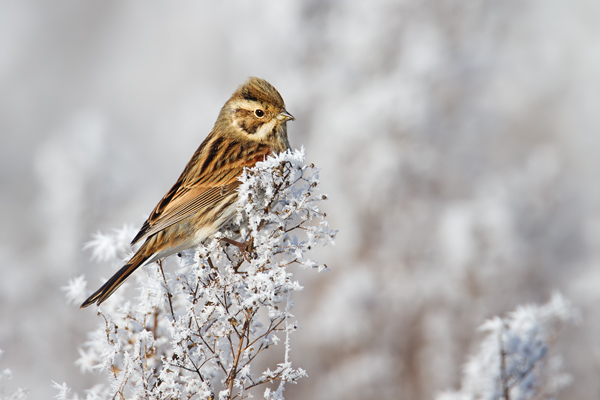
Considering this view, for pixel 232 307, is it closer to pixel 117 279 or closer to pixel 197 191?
pixel 117 279

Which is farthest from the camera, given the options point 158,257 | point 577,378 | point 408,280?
point 408,280

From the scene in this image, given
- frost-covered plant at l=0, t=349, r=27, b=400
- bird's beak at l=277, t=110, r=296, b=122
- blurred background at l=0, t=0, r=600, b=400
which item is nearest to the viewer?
frost-covered plant at l=0, t=349, r=27, b=400

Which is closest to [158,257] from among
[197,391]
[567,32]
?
[197,391]

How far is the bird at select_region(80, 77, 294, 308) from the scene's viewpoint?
136 inches

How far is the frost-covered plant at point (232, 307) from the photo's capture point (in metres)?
2.53

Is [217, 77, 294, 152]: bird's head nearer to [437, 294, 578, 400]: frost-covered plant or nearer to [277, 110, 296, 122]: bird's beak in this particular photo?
[277, 110, 296, 122]: bird's beak

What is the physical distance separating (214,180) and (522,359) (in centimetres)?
247

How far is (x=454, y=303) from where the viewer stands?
373 inches

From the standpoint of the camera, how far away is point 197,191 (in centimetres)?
391

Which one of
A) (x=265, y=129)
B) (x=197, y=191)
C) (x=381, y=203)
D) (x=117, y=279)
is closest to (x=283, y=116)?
(x=265, y=129)

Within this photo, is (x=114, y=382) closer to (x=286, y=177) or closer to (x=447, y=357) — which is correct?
(x=286, y=177)

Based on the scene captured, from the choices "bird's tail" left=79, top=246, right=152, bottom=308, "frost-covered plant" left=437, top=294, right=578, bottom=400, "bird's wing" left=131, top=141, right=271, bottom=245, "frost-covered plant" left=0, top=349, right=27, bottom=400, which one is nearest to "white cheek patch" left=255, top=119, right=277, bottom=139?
"bird's wing" left=131, top=141, right=271, bottom=245

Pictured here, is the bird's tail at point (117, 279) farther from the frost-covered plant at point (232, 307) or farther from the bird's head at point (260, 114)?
the bird's head at point (260, 114)

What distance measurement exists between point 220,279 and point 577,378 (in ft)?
27.6
